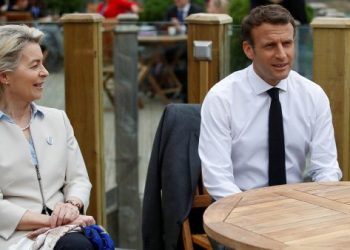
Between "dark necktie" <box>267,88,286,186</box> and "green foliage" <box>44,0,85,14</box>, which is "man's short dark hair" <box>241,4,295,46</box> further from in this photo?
"green foliage" <box>44,0,85,14</box>

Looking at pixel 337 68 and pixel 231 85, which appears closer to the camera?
pixel 231 85

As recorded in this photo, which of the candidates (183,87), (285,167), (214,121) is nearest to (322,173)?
(285,167)

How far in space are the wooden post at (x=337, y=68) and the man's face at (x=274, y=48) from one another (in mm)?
887

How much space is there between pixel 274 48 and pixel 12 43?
118cm

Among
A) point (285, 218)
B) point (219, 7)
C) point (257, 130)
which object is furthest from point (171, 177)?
point (219, 7)

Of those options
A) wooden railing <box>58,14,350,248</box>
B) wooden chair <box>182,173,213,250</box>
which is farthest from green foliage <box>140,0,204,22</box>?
wooden chair <box>182,173,213,250</box>

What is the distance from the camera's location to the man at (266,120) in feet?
14.4

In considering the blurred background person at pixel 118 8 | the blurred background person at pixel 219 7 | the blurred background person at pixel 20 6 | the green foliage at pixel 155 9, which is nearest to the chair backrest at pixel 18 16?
the blurred background person at pixel 20 6

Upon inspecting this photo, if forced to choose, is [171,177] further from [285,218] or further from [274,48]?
[285,218]

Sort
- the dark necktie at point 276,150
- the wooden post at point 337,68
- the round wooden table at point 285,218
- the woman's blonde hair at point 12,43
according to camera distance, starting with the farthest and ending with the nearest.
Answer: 1. the wooden post at point 337,68
2. the dark necktie at point 276,150
3. the woman's blonde hair at point 12,43
4. the round wooden table at point 285,218

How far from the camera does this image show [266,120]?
4.45 meters

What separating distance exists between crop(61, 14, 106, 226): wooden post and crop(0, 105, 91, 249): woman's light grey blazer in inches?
43.7

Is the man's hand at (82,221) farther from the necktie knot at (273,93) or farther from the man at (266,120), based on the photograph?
the necktie knot at (273,93)

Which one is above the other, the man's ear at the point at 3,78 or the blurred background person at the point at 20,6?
the man's ear at the point at 3,78
